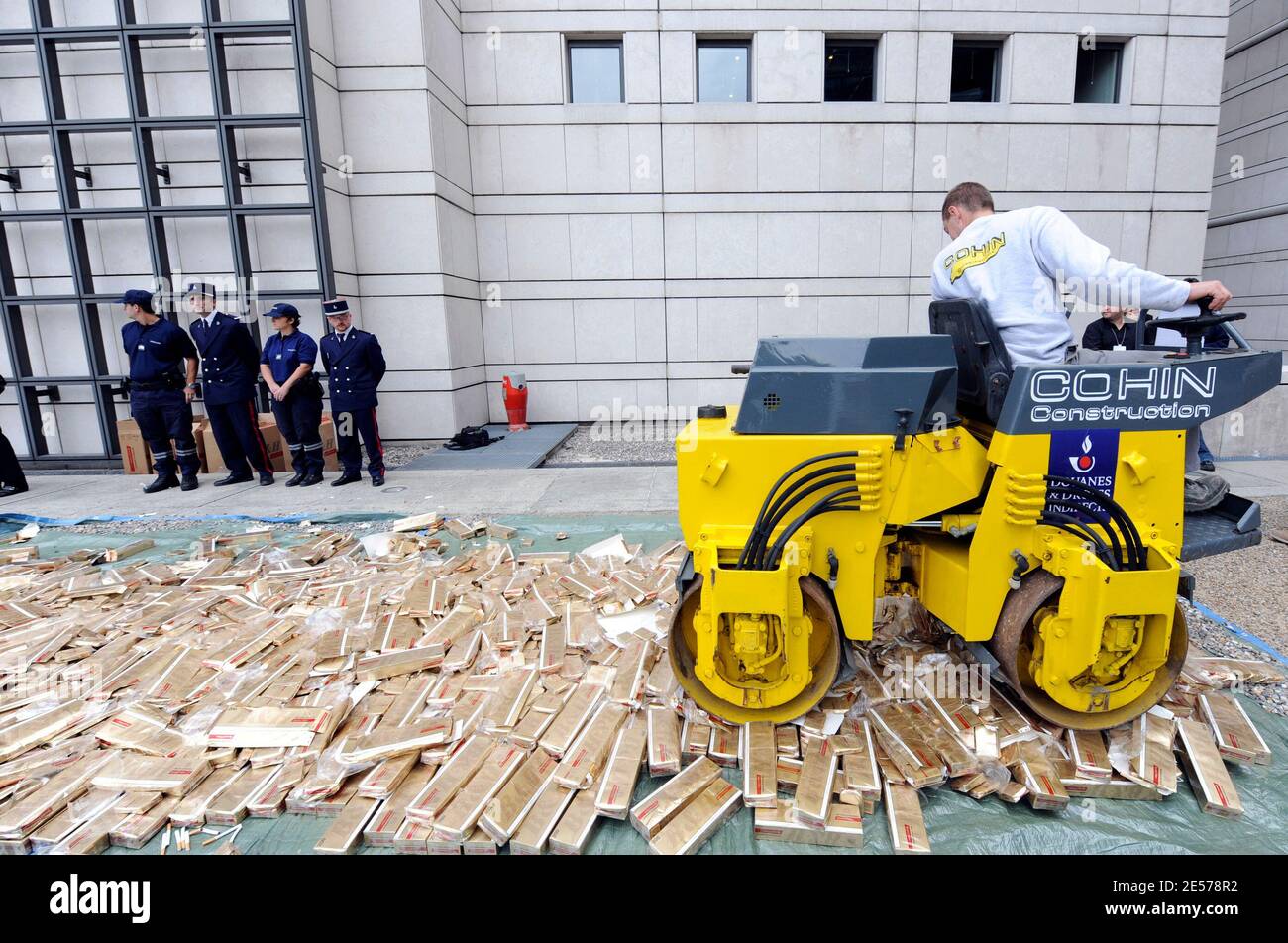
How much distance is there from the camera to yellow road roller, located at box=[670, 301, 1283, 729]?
2.31 metres

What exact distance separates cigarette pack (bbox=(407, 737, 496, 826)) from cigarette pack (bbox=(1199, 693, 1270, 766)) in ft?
9.40

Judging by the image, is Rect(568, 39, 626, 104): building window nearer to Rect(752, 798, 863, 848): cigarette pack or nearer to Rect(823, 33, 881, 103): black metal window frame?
Rect(823, 33, 881, 103): black metal window frame

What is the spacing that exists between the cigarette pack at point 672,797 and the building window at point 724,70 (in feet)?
32.0

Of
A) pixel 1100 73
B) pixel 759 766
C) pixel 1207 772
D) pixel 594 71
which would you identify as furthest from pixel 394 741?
pixel 1100 73

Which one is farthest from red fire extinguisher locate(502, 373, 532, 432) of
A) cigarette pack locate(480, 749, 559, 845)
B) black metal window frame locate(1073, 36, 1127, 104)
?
black metal window frame locate(1073, 36, 1127, 104)

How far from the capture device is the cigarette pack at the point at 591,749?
2.43 meters

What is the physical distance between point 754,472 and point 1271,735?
2369 millimetres

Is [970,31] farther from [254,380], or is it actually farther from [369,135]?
[254,380]

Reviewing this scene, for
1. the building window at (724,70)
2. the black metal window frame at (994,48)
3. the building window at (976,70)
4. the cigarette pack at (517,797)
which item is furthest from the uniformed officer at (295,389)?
the building window at (976,70)

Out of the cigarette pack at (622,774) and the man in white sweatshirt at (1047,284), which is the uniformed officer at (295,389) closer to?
the cigarette pack at (622,774)

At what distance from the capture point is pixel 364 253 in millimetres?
8492

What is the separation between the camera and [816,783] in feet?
7.70

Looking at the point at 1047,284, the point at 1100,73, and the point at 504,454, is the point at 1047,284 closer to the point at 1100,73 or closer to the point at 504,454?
the point at 504,454

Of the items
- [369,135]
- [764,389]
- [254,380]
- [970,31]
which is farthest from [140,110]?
[970,31]
